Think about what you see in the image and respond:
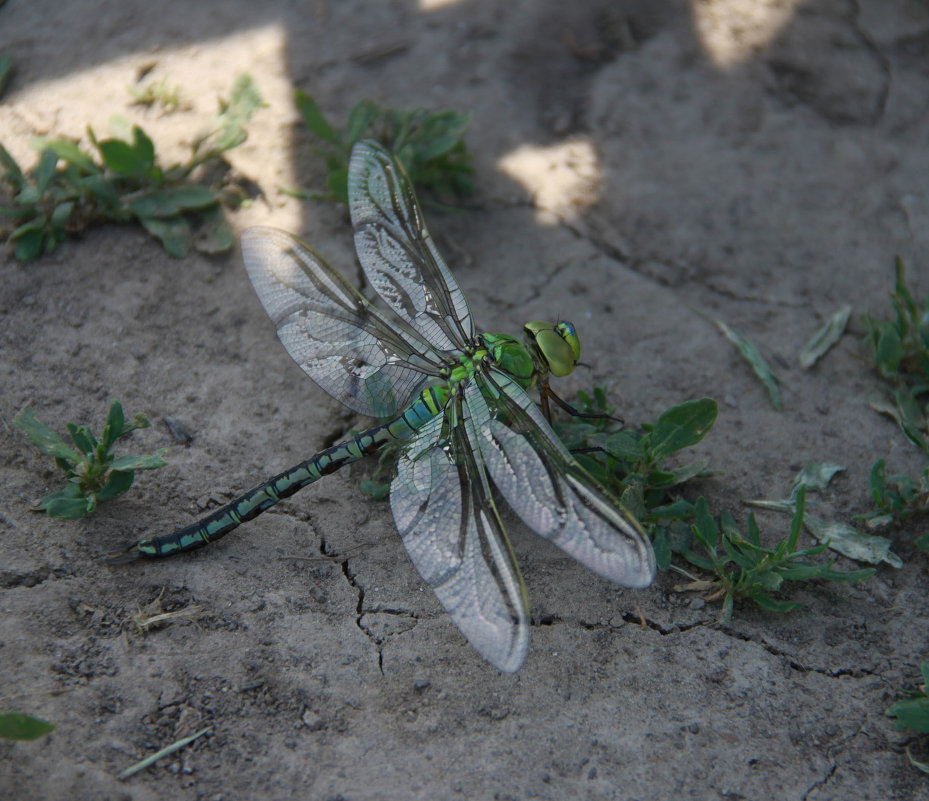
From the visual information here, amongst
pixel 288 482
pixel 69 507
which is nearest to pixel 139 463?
pixel 69 507

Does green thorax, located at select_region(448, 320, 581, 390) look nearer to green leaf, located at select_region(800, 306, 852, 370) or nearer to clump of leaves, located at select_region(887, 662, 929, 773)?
green leaf, located at select_region(800, 306, 852, 370)

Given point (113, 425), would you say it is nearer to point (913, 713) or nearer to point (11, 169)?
point (11, 169)

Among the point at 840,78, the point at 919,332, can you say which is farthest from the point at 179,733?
the point at 840,78

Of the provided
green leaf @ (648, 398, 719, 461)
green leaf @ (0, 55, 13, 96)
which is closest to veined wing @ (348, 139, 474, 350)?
green leaf @ (648, 398, 719, 461)

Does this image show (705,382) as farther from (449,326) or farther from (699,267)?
(449,326)

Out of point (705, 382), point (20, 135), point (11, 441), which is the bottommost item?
point (705, 382)

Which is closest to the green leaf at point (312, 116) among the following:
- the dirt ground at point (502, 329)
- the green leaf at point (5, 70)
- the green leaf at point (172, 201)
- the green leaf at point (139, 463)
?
the dirt ground at point (502, 329)
